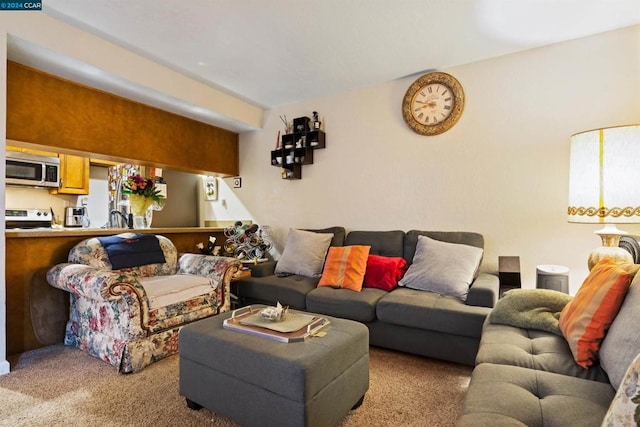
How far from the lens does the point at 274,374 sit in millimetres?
1335

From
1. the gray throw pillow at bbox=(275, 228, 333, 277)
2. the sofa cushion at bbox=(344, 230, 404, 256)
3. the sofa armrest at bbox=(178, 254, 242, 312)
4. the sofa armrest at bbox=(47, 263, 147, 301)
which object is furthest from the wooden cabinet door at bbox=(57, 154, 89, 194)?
the sofa cushion at bbox=(344, 230, 404, 256)

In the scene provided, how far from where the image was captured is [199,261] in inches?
116

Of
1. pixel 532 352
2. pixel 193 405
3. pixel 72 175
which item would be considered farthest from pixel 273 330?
pixel 72 175

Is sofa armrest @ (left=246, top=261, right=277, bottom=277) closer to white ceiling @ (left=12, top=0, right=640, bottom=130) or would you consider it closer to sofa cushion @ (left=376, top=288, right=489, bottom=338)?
sofa cushion @ (left=376, top=288, right=489, bottom=338)

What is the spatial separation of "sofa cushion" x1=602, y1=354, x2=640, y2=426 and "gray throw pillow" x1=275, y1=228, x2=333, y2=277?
249 centimetres

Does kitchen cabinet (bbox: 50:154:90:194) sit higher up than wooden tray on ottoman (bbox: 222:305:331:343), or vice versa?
kitchen cabinet (bbox: 50:154:90:194)

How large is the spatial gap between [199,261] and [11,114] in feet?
5.69

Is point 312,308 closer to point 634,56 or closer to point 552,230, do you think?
point 552,230

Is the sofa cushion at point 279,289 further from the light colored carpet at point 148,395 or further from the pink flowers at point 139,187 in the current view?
the pink flowers at point 139,187

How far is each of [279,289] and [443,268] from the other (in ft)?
4.47

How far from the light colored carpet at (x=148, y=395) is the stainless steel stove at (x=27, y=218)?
230 cm

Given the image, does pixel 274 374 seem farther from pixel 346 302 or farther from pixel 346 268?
pixel 346 268

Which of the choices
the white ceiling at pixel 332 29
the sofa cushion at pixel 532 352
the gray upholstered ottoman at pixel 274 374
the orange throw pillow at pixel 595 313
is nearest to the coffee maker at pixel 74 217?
the white ceiling at pixel 332 29

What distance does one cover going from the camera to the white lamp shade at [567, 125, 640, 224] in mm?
1777
